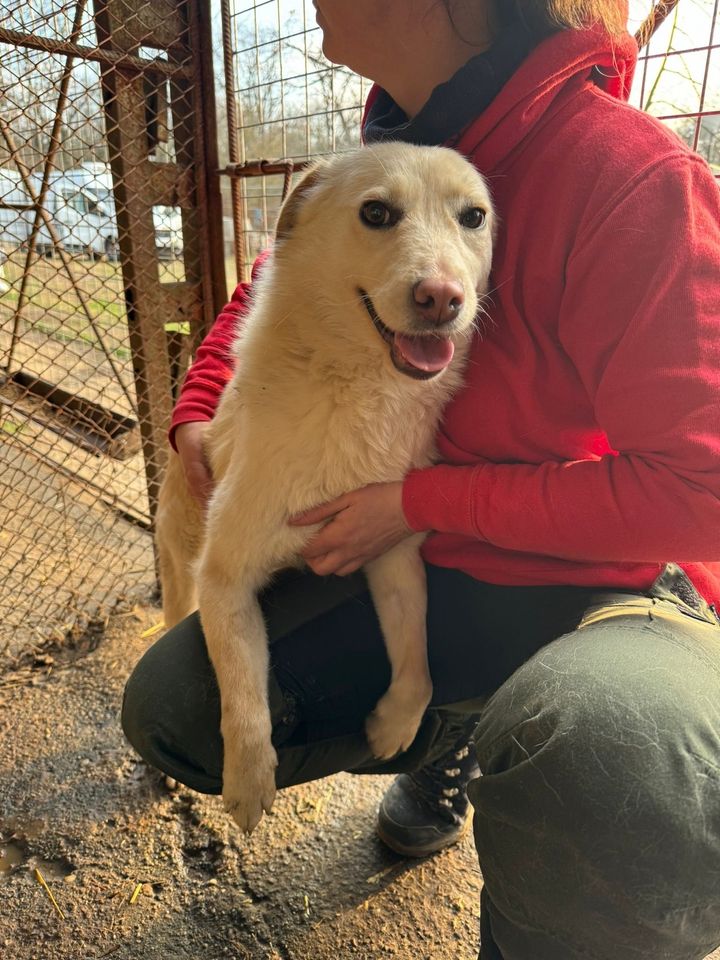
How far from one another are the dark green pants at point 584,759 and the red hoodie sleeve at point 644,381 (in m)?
0.16

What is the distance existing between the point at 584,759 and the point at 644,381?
57 cm

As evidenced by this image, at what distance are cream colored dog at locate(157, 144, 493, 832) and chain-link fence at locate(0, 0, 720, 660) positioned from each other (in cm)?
91

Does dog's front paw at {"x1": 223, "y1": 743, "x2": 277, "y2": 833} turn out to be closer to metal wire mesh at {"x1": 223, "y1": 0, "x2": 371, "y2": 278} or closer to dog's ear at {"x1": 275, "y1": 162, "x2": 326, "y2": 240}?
dog's ear at {"x1": 275, "y1": 162, "x2": 326, "y2": 240}

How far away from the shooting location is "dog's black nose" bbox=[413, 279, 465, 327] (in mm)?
1105

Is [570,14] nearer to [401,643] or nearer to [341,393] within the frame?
[341,393]

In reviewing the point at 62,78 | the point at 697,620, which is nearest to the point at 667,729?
the point at 697,620

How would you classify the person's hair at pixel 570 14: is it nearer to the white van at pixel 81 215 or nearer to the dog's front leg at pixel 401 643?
the dog's front leg at pixel 401 643

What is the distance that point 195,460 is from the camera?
1758mm

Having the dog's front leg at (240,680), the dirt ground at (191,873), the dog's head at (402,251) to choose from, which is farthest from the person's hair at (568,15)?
the dirt ground at (191,873)

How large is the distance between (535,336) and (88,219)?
218 centimetres

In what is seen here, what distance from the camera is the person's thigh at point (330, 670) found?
1363mm


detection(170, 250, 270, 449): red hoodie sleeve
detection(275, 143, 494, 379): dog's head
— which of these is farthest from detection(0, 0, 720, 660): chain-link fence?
detection(275, 143, 494, 379): dog's head

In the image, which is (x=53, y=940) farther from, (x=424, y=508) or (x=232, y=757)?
(x=424, y=508)

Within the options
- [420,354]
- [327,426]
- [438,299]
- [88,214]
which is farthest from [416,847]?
[88,214]
